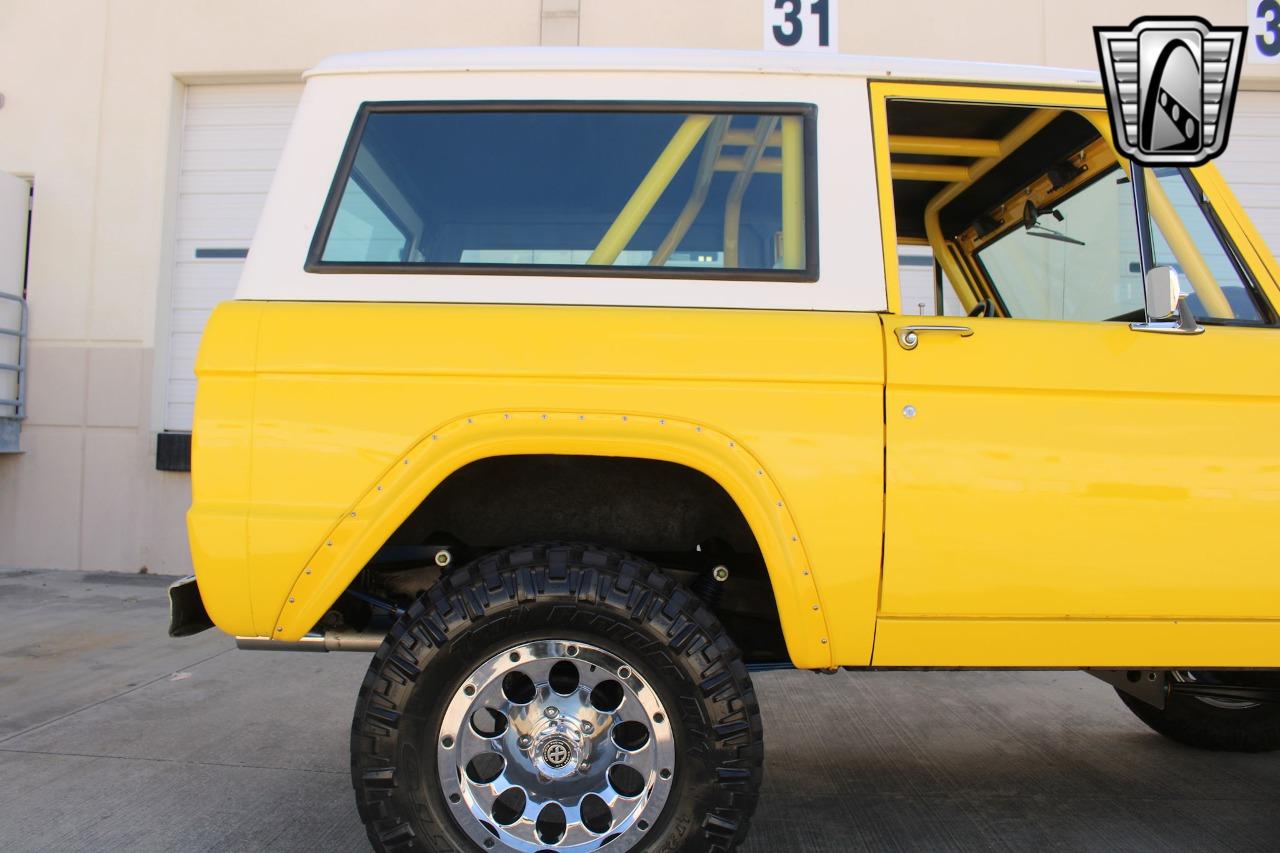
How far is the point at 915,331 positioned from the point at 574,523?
1.08m

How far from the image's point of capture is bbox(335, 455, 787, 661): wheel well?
7.80 feet

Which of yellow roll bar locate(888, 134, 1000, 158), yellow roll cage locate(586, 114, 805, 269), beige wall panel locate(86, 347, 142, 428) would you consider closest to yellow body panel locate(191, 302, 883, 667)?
yellow roll cage locate(586, 114, 805, 269)

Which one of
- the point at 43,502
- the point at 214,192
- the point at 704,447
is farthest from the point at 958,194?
the point at 43,502

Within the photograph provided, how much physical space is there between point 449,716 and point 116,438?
22.3 feet

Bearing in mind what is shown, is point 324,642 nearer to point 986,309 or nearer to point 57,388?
point 986,309

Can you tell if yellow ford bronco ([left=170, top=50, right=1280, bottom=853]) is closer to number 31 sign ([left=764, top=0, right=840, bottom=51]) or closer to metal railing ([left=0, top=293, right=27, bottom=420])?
number 31 sign ([left=764, top=0, right=840, bottom=51])

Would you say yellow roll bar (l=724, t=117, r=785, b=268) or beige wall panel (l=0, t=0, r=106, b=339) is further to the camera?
beige wall panel (l=0, t=0, r=106, b=339)

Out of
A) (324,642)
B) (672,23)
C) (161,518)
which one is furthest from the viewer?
(161,518)

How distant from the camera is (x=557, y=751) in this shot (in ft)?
6.97

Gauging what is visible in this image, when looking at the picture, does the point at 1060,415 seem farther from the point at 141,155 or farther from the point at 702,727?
the point at 141,155

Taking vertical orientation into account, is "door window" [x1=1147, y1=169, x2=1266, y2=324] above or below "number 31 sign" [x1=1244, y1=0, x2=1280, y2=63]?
below

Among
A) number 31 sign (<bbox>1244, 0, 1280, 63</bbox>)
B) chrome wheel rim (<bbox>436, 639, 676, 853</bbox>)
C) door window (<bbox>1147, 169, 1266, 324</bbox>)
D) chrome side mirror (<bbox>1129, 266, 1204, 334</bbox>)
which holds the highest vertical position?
number 31 sign (<bbox>1244, 0, 1280, 63</bbox>)

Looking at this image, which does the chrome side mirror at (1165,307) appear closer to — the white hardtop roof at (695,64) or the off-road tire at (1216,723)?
the white hardtop roof at (695,64)

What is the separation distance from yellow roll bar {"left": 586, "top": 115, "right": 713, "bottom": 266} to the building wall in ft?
17.9
